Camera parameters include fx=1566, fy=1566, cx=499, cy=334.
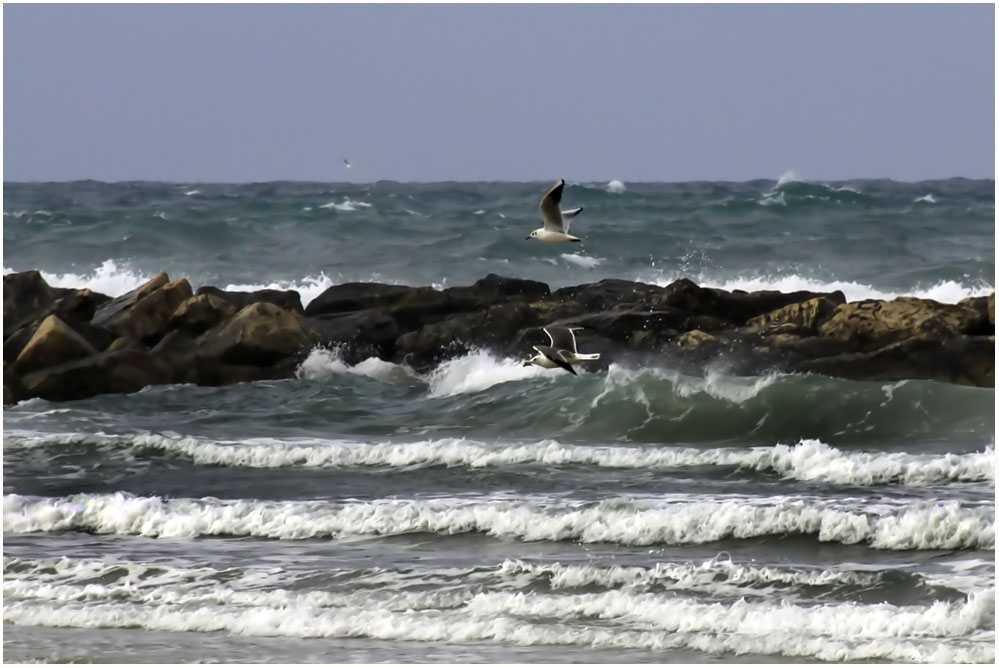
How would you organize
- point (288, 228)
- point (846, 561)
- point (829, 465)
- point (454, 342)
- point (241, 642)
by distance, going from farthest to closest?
point (288, 228), point (454, 342), point (829, 465), point (846, 561), point (241, 642)

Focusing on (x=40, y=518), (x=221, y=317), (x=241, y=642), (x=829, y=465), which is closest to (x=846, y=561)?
(x=829, y=465)

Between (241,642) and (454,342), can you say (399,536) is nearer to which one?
(241,642)

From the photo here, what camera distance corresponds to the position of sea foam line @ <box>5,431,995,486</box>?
43.7 ft

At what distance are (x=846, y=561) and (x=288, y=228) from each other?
29.9m

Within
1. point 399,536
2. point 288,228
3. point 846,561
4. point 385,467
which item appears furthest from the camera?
point 288,228

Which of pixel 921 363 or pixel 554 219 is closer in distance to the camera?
pixel 554 219

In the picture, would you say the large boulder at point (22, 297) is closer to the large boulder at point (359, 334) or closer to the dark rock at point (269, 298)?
the dark rock at point (269, 298)

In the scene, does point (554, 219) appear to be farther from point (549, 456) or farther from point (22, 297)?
point (22, 297)

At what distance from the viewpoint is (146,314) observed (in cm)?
1986

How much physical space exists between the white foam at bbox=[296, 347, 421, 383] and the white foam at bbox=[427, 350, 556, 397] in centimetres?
Answer: 36

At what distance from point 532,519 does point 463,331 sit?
7943 millimetres

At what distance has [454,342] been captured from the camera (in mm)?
19438

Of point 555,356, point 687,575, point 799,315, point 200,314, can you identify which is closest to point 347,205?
point 200,314

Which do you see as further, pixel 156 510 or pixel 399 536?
pixel 156 510
